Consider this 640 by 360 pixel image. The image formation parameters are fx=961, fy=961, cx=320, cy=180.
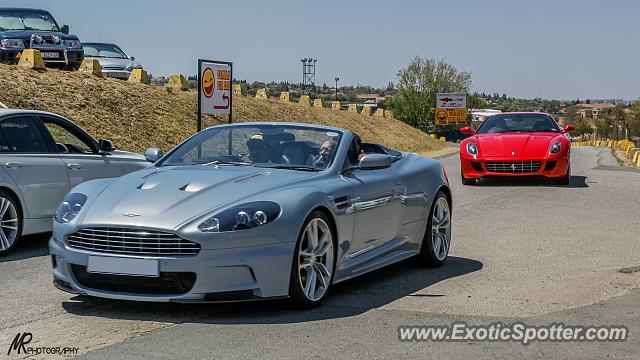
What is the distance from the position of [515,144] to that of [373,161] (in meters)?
11.3

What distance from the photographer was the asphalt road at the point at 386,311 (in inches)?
225

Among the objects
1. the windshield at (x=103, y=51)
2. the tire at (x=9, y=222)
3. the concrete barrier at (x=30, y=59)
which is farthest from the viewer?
the windshield at (x=103, y=51)

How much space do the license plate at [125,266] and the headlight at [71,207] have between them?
1.81ft

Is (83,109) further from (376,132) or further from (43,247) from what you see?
(376,132)

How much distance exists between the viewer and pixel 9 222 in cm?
956

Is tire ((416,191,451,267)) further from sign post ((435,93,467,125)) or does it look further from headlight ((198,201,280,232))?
sign post ((435,93,467,125))

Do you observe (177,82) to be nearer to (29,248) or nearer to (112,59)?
(112,59)

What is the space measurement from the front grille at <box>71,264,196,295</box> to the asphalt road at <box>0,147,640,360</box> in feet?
0.66

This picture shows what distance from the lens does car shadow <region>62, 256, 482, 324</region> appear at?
6508 mm

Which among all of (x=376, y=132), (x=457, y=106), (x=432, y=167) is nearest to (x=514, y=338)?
(x=432, y=167)

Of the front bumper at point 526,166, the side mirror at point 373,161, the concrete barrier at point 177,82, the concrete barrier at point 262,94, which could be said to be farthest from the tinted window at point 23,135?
the concrete barrier at point 262,94

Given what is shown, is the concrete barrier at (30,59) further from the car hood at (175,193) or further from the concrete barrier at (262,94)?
the concrete barrier at (262,94)

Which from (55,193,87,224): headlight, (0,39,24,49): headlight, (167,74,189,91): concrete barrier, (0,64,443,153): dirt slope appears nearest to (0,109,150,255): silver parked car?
(55,193,87,224): headlight

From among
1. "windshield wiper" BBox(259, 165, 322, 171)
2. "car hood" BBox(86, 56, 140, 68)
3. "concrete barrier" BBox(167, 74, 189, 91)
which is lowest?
"windshield wiper" BBox(259, 165, 322, 171)
